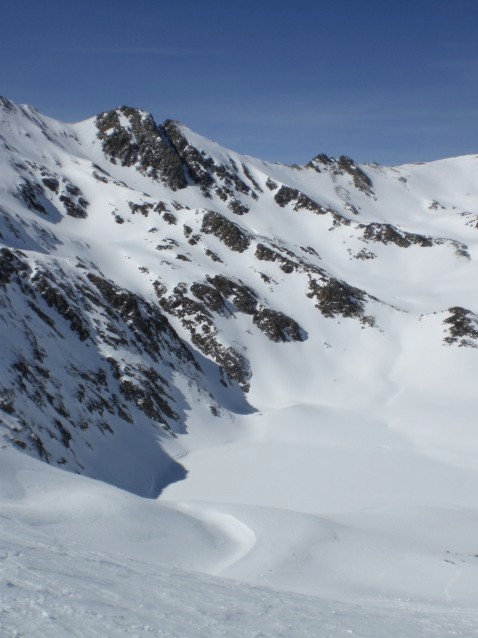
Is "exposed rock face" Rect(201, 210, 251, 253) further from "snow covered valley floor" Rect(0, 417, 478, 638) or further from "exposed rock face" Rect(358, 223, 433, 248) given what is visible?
"snow covered valley floor" Rect(0, 417, 478, 638)

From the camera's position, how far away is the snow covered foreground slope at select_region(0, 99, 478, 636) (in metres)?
11.0

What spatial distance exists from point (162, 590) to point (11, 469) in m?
9.14

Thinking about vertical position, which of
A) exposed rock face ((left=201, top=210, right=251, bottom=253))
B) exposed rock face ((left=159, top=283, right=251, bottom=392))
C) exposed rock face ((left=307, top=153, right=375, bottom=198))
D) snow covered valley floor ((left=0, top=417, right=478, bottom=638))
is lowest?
snow covered valley floor ((left=0, top=417, right=478, bottom=638))

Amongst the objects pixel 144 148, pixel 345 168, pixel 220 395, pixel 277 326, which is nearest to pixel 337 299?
pixel 277 326

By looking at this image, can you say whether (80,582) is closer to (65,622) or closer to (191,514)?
(65,622)

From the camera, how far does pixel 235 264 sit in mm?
68312

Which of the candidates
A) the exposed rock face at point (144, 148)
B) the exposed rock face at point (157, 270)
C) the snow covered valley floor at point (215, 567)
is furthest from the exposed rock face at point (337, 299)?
the snow covered valley floor at point (215, 567)

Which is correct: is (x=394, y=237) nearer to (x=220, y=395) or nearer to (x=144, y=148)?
(x=144, y=148)

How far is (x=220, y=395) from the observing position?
47.3 m

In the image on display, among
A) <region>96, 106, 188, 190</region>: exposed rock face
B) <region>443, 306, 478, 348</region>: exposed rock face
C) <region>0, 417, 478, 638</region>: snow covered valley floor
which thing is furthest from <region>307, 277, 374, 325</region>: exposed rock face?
<region>0, 417, 478, 638</region>: snow covered valley floor

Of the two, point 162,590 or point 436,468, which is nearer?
point 162,590

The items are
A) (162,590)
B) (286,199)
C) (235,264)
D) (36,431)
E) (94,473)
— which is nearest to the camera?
(162,590)

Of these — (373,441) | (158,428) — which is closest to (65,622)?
(158,428)

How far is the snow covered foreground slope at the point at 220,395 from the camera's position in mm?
11016
